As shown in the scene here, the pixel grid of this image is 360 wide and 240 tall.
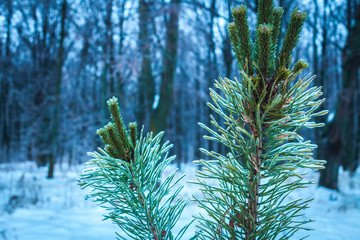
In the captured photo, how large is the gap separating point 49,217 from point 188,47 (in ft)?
20.6

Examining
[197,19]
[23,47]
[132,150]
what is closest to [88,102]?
[23,47]

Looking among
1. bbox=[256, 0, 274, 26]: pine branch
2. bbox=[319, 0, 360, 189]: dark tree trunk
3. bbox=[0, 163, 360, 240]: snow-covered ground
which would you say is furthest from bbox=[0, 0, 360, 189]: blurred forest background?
bbox=[0, 163, 360, 240]: snow-covered ground

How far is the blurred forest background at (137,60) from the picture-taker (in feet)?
18.0

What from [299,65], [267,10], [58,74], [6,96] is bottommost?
[299,65]

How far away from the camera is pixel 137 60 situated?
5.32 meters

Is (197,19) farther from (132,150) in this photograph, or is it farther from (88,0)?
(132,150)

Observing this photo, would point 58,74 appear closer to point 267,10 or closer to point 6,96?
point 6,96

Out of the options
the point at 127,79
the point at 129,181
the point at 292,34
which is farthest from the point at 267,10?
the point at 127,79

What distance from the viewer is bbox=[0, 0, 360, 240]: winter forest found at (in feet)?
11.5

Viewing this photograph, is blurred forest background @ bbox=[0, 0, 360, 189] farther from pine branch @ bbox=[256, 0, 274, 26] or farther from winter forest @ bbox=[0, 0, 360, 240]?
pine branch @ bbox=[256, 0, 274, 26]

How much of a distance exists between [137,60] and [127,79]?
2.14 m

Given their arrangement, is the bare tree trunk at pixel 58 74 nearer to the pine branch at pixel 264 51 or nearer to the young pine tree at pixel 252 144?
the young pine tree at pixel 252 144

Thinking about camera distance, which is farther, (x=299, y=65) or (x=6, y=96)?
(x=6, y=96)

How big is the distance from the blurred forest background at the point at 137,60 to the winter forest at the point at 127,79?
0.12 ft
